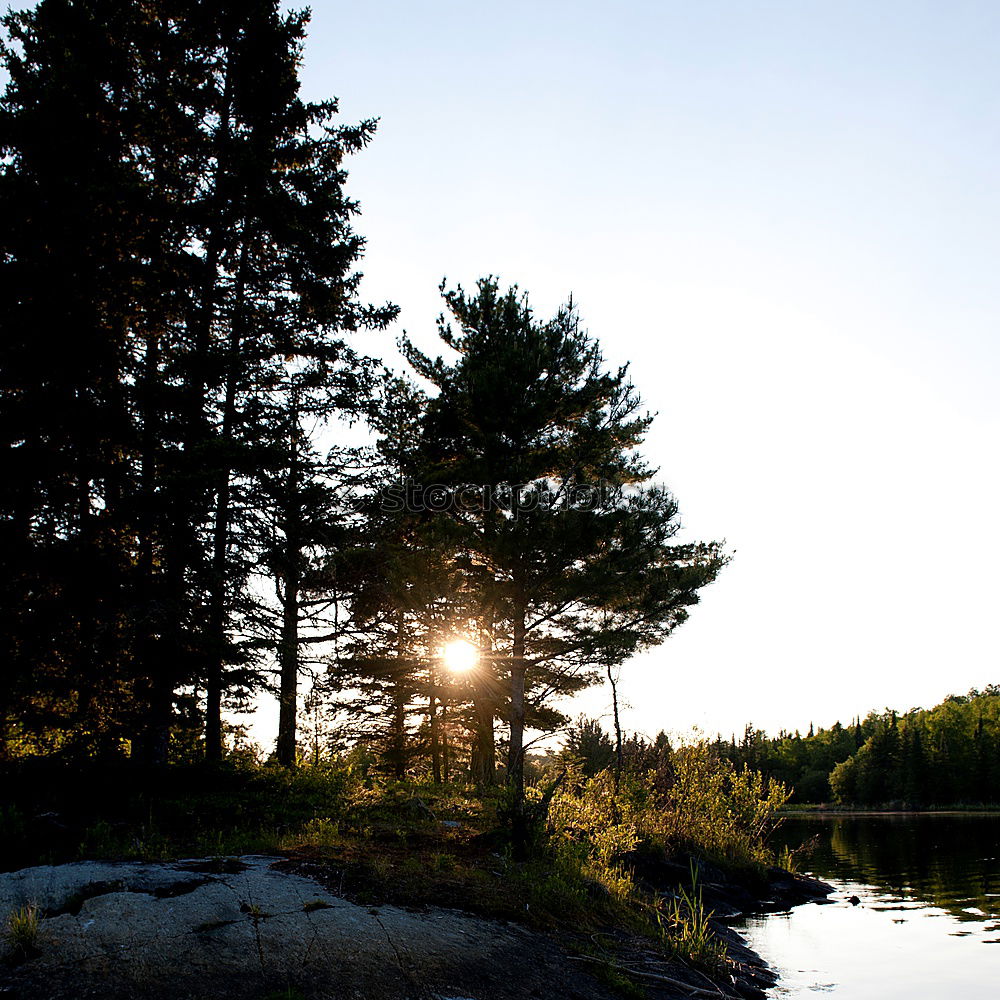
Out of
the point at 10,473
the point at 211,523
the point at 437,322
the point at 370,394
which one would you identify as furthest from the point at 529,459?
the point at 10,473

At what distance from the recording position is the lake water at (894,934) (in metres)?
11.0

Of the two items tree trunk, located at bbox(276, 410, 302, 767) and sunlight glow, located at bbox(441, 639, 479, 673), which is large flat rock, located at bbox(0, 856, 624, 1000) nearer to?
tree trunk, located at bbox(276, 410, 302, 767)

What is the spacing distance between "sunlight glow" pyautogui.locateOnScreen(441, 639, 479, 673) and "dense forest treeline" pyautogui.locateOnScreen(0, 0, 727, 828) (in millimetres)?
202

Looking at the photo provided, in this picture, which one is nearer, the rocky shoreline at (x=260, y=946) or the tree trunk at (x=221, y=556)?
the rocky shoreline at (x=260, y=946)

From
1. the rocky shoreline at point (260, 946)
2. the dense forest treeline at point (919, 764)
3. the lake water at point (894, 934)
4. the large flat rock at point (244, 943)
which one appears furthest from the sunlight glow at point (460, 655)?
the dense forest treeline at point (919, 764)

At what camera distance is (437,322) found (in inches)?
890

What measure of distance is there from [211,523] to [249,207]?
6.93 metres

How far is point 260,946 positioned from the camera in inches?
239

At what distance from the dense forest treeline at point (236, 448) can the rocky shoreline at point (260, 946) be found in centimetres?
619

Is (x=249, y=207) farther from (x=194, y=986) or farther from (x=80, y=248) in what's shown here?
(x=194, y=986)

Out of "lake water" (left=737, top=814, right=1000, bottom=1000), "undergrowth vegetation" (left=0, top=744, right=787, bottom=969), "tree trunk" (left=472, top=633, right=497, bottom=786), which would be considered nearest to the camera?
"undergrowth vegetation" (left=0, top=744, right=787, bottom=969)

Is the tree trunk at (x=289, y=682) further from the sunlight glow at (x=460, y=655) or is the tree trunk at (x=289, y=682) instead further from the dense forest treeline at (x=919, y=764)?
the dense forest treeline at (x=919, y=764)

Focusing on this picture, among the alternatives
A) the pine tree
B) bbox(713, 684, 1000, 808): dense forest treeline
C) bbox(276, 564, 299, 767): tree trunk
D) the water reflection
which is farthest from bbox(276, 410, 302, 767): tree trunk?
bbox(713, 684, 1000, 808): dense forest treeline

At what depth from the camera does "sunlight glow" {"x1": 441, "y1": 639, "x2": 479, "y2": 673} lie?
2008cm
